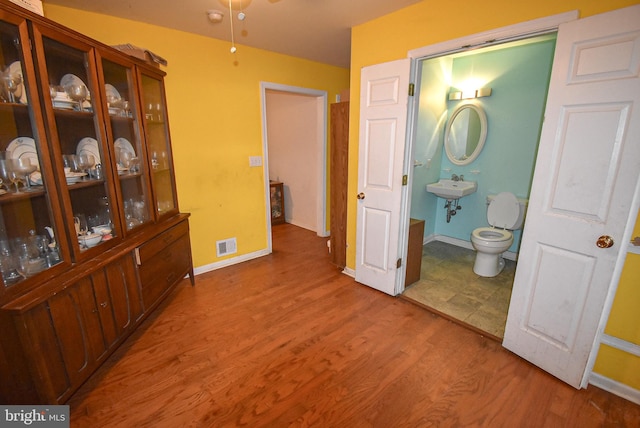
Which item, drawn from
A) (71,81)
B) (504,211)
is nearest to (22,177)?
(71,81)

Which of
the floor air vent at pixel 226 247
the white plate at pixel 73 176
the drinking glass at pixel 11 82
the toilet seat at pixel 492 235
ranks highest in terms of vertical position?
the drinking glass at pixel 11 82

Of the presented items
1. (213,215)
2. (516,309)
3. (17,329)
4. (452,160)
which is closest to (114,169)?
(17,329)

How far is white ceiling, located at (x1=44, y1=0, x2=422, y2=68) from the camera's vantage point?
6.87ft

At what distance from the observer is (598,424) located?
1469 millimetres

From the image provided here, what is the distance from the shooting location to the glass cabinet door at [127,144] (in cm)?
196

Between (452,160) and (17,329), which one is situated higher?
(452,160)

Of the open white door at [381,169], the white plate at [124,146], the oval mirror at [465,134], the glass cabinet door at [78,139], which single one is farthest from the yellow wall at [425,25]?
the glass cabinet door at [78,139]

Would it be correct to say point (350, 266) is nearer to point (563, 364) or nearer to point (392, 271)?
point (392, 271)

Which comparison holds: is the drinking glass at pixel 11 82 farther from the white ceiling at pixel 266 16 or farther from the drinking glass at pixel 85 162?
the white ceiling at pixel 266 16

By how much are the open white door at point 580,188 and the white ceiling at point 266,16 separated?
1.26 metres

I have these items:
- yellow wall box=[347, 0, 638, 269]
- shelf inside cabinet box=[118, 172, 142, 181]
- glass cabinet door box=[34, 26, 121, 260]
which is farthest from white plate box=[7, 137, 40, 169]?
yellow wall box=[347, 0, 638, 269]

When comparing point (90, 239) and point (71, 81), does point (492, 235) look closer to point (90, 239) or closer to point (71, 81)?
point (90, 239)

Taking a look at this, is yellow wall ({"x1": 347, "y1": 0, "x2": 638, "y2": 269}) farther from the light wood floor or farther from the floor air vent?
the floor air vent

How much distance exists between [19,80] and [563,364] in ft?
10.9
